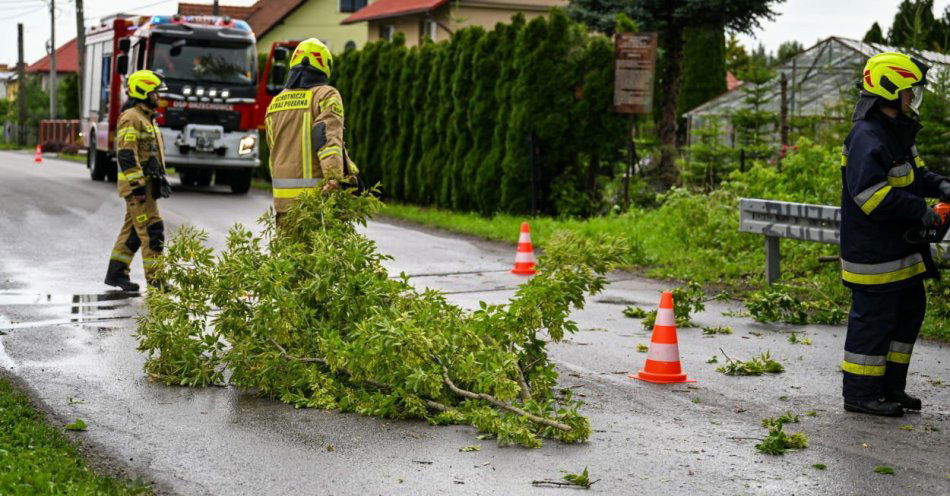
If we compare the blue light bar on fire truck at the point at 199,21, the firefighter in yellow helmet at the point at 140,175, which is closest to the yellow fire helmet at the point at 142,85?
the firefighter in yellow helmet at the point at 140,175

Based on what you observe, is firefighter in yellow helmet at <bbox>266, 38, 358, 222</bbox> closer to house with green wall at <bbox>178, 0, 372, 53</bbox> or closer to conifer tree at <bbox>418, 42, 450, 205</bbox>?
conifer tree at <bbox>418, 42, 450, 205</bbox>

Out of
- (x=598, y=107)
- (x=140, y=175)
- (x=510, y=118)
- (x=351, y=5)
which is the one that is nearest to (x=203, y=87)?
(x=510, y=118)

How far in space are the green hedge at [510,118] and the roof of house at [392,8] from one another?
26376 millimetres

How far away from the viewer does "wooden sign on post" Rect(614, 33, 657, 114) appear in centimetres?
1791

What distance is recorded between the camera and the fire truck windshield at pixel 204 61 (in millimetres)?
23375

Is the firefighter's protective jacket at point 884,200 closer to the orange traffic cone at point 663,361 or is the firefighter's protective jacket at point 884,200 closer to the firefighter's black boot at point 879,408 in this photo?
the firefighter's black boot at point 879,408

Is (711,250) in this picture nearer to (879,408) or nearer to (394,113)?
(879,408)

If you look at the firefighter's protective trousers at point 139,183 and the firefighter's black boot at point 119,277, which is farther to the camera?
the firefighter's black boot at point 119,277

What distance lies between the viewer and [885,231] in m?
6.94

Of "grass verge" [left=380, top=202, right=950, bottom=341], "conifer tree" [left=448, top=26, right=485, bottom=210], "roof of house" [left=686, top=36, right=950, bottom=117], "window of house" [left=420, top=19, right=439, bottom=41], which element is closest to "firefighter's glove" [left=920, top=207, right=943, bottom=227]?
"grass verge" [left=380, top=202, right=950, bottom=341]

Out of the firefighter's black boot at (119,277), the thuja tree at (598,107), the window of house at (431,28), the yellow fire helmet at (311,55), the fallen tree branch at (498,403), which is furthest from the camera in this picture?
the window of house at (431,28)

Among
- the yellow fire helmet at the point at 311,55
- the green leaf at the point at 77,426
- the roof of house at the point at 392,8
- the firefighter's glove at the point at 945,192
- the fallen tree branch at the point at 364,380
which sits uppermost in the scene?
the roof of house at the point at 392,8

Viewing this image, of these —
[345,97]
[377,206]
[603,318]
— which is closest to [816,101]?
[345,97]

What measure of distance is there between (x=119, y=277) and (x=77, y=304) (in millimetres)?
898
